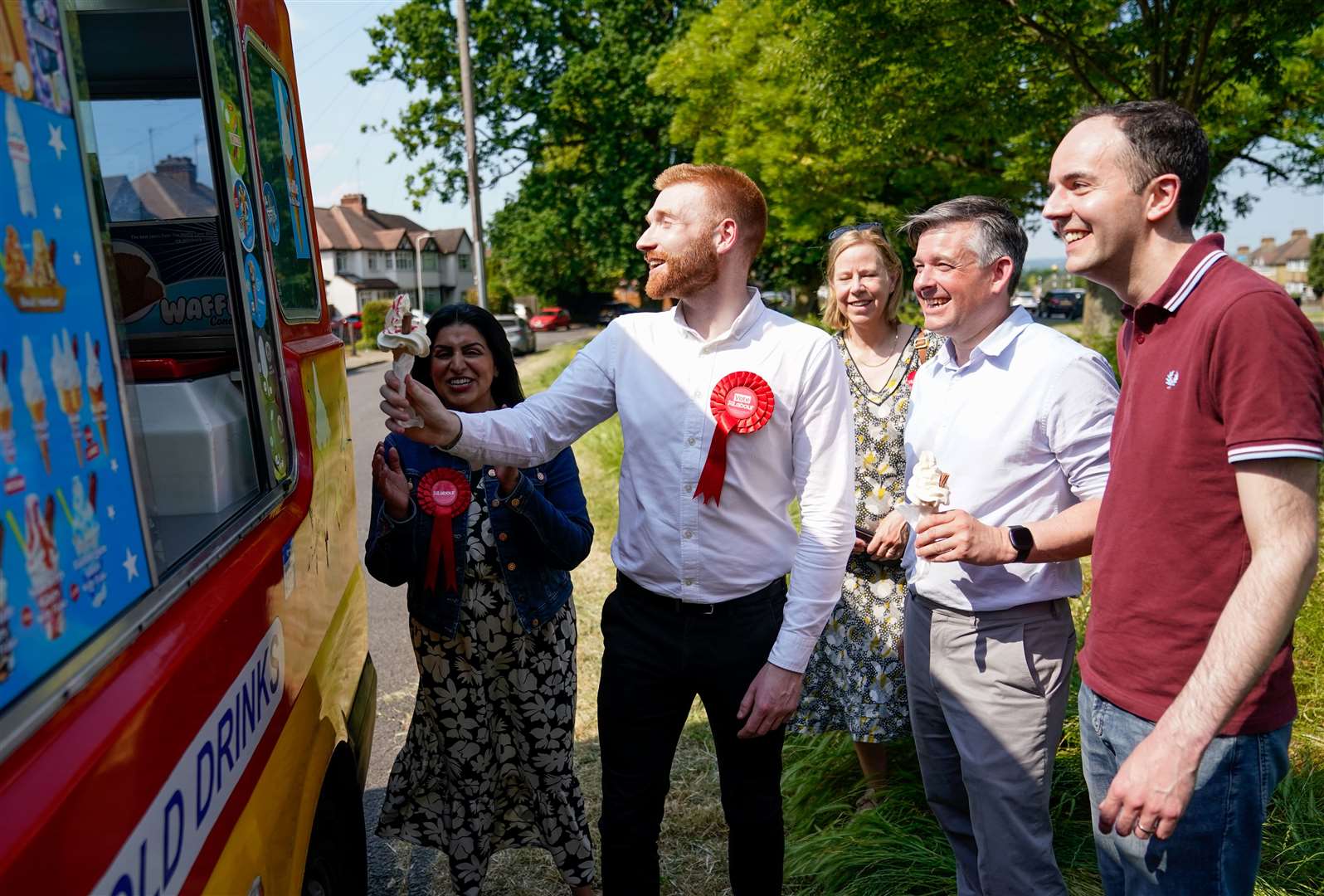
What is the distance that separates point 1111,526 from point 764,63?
36.1 feet

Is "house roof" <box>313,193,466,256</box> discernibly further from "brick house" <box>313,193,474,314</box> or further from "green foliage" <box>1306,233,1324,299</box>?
"green foliage" <box>1306,233,1324,299</box>

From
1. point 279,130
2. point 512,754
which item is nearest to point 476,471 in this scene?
point 512,754

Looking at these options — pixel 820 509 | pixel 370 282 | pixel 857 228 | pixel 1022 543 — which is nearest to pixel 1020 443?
pixel 1022 543

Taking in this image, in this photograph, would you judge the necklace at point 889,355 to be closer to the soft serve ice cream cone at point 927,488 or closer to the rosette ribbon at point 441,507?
the soft serve ice cream cone at point 927,488

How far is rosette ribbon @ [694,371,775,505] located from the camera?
2.56 meters

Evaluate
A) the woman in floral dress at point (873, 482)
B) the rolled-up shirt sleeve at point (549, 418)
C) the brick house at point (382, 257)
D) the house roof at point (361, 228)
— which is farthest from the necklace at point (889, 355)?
the house roof at point (361, 228)

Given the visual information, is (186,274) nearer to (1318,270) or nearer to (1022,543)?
(1022,543)

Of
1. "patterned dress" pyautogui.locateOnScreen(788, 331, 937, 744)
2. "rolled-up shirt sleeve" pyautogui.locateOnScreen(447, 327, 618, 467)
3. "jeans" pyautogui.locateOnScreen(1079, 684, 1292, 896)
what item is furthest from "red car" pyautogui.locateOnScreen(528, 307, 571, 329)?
"jeans" pyautogui.locateOnScreen(1079, 684, 1292, 896)

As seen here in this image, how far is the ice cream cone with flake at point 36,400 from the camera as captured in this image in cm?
108

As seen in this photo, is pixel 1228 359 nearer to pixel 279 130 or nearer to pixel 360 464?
pixel 279 130

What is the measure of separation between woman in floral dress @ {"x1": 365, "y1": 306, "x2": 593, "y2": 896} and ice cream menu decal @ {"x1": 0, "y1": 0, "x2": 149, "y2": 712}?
1.58 m

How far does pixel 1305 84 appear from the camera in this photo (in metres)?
8.92

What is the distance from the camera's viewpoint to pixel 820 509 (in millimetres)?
2580

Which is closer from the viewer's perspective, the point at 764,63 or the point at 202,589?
the point at 202,589
